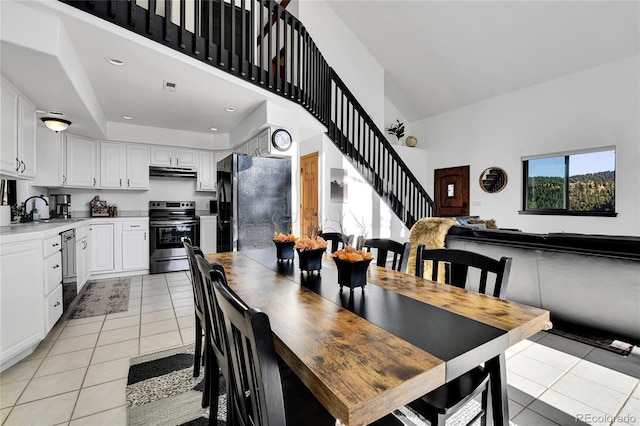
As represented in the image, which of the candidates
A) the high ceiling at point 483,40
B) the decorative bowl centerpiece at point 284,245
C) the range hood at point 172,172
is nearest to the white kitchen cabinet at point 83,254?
the range hood at point 172,172

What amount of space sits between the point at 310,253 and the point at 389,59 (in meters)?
6.45

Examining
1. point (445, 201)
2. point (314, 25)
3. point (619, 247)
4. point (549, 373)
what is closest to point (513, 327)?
point (549, 373)

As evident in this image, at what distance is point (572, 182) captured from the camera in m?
5.46

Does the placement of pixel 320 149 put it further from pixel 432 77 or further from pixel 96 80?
pixel 96 80

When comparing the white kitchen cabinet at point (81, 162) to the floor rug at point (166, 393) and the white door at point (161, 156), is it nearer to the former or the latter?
the white door at point (161, 156)

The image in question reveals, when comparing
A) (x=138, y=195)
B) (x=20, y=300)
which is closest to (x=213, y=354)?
(x=20, y=300)

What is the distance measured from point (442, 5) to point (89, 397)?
6868 millimetres

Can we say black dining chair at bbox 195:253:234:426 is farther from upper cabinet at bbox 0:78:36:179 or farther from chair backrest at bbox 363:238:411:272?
upper cabinet at bbox 0:78:36:179

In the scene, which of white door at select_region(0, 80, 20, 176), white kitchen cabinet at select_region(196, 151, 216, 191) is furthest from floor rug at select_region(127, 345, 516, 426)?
white kitchen cabinet at select_region(196, 151, 216, 191)

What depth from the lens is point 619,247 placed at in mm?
2277

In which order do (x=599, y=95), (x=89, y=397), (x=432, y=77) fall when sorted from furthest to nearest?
(x=432, y=77), (x=599, y=95), (x=89, y=397)

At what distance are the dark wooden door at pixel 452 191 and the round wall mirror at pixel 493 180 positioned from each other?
384mm

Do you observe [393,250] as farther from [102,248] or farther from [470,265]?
[102,248]

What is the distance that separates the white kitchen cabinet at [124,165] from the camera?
16.4ft
